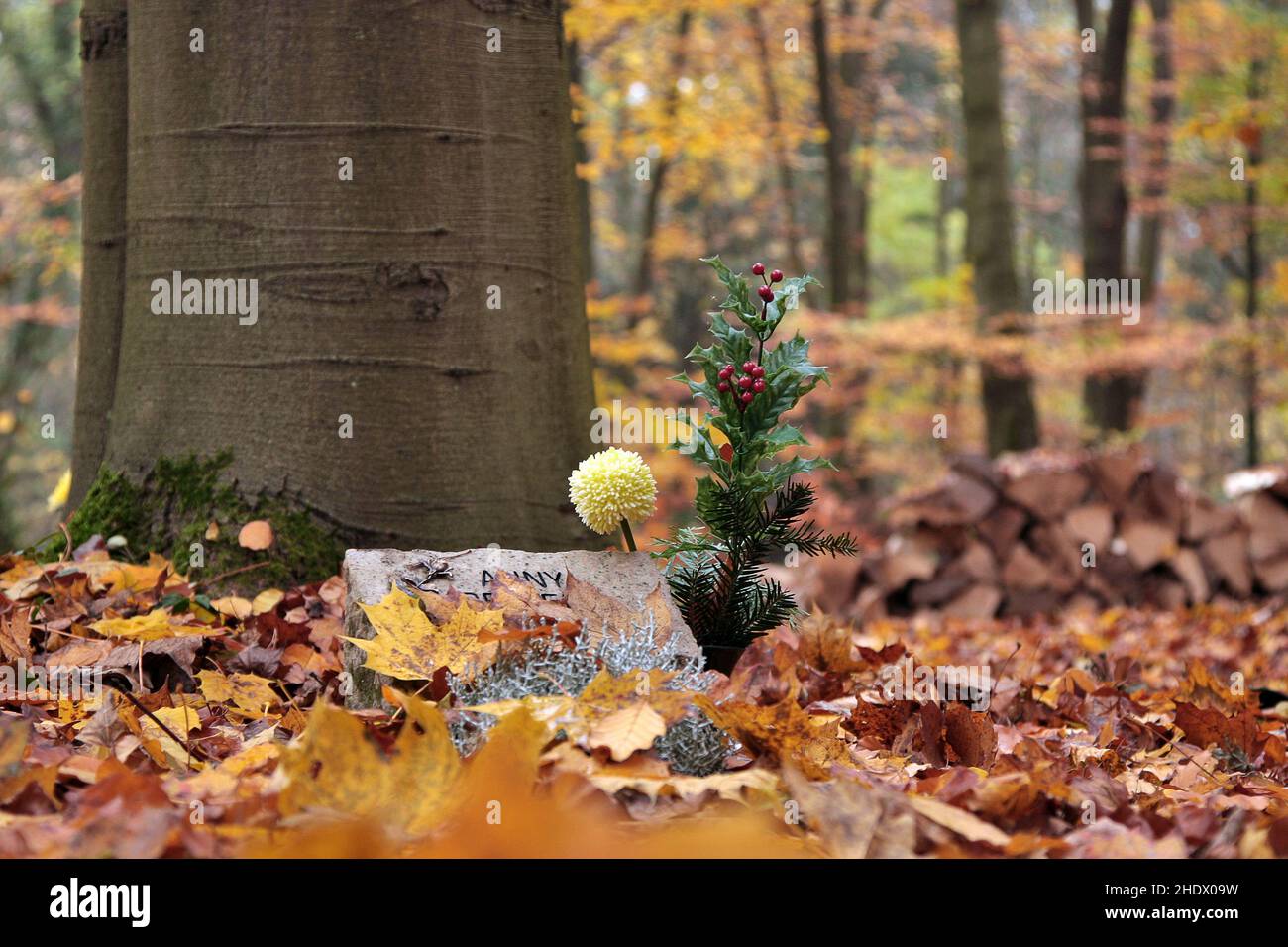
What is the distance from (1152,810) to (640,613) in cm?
78

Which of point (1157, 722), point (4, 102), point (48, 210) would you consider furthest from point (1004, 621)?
point (4, 102)

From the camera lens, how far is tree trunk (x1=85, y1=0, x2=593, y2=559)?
2.57 metres

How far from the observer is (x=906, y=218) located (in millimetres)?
21453

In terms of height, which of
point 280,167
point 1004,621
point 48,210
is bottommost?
point 1004,621

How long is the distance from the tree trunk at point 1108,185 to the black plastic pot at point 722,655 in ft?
33.2

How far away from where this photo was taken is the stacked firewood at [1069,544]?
6863 millimetres

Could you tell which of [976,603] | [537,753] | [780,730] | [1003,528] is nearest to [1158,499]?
[1003,528]

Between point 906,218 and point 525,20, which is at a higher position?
point 906,218

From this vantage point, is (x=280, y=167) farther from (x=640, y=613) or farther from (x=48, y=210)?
(x=48, y=210)

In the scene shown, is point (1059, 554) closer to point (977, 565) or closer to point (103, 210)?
point (977, 565)

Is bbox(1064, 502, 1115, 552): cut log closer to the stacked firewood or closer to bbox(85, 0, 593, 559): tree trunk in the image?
the stacked firewood

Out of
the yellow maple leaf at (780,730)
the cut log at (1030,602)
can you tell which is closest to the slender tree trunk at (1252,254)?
the cut log at (1030,602)

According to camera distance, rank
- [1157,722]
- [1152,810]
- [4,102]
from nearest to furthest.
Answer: [1152,810]
[1157,722]
[4,102]

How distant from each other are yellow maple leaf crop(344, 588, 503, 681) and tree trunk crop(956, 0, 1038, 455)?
28.8 feet
